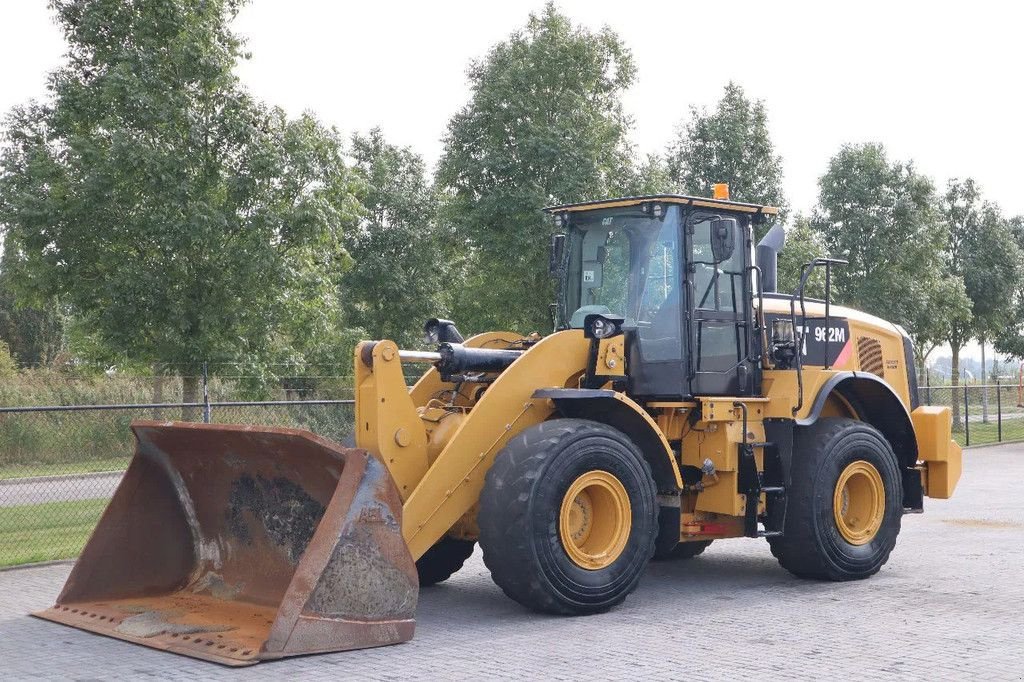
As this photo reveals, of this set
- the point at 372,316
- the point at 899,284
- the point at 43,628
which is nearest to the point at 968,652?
the point at 43,628

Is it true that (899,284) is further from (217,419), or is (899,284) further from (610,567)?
(610,567)

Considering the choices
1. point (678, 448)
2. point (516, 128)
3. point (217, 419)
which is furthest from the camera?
point (516, 128)

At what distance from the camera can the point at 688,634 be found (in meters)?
8.00

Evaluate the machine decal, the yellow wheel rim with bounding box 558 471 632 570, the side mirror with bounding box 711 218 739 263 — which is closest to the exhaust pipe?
the machine decal

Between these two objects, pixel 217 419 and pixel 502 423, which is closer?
pixel 502 423

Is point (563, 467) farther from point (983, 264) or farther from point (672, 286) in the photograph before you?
point (983, 264)

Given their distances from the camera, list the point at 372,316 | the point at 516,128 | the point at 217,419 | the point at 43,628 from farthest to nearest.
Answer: the point at 372,316, the point at 516,128, the point at 217,419, the point at 43,628

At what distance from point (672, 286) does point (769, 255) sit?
1289 mm

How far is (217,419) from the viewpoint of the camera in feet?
57.4

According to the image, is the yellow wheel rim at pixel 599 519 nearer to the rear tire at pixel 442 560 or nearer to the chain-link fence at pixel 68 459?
the rear tire at pixel 442 560

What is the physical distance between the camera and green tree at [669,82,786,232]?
3631 cm

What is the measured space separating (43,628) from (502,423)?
10.9ft

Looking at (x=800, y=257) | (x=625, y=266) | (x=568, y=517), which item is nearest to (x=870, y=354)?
(x=625, y=266)

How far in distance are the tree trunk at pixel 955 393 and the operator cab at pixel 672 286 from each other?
744 inches
